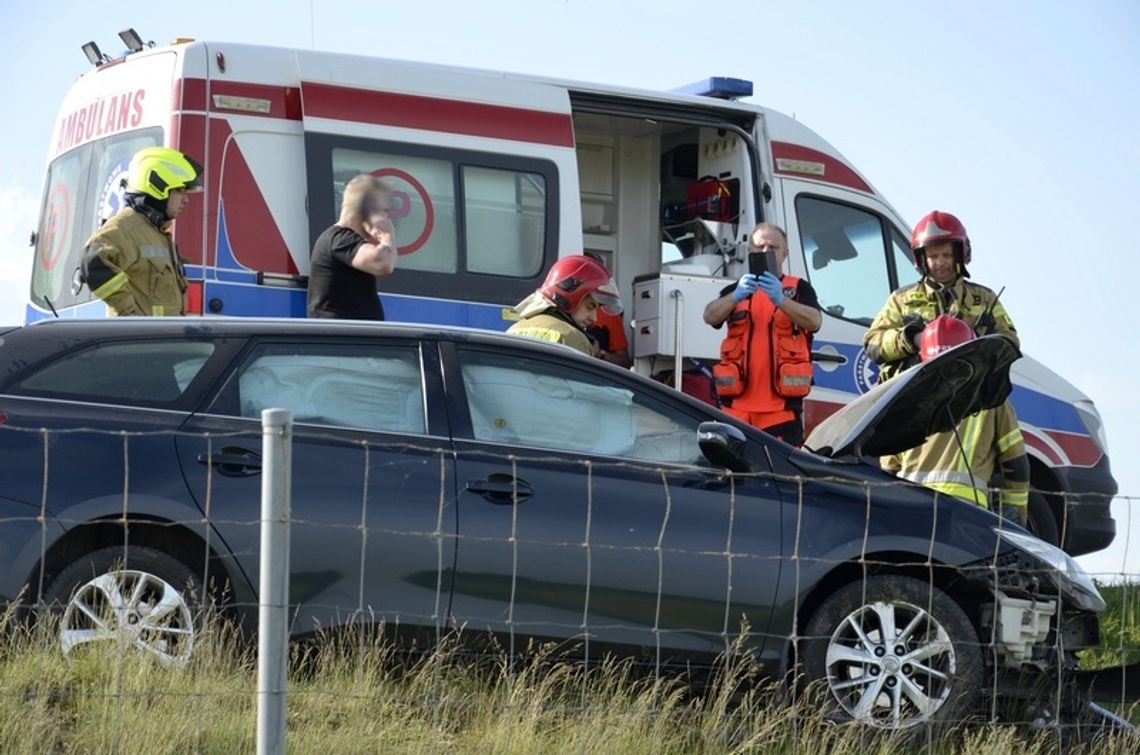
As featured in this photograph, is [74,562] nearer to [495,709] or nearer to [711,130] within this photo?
[495,709]

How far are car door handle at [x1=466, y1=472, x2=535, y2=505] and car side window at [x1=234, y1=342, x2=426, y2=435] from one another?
0.29 metres

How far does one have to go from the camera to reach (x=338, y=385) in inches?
248

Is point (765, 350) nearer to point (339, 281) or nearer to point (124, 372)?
point (339, 281)

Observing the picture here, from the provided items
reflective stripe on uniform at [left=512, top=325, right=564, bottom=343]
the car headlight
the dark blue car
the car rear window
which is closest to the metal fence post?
the dark blue car

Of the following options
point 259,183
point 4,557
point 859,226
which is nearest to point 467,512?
point 4,557

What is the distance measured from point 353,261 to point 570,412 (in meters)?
2.47

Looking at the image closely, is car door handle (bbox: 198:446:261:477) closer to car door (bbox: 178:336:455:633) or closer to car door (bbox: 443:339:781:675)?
car door (bbox: 178:336:455:633)

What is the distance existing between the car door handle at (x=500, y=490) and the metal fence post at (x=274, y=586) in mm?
1829

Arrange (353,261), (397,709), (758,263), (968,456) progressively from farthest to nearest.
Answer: (758,263) < (353,261) < (968,456) < (397,709)

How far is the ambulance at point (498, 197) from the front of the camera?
9.23 metres

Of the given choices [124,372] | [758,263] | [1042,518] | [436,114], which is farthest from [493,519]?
[1042,518]

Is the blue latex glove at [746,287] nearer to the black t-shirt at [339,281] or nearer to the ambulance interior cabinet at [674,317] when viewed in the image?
the ambulance interior cabinet at [674,317]

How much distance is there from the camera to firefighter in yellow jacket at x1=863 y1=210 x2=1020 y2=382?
315 inches

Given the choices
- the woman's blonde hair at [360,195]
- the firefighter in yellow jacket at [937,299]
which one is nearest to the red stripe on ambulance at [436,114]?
the woman's blonde hair at [360,195]
